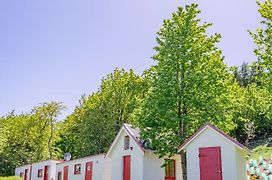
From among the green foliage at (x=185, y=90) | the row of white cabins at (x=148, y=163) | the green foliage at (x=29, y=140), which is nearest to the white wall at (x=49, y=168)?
the row of white cabins at (x=148, y=163)

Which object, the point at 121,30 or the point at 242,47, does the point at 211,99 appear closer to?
the point at 242,47

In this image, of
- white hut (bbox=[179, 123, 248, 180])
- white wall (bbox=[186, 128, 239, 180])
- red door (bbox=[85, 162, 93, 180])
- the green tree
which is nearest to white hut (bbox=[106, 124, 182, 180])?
the green tree

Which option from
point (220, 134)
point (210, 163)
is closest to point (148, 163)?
point (210, 163)

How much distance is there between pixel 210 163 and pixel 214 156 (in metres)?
0.47

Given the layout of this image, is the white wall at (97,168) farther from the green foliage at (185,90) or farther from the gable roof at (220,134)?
the gable roof at (220,134)

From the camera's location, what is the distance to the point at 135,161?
26.1m

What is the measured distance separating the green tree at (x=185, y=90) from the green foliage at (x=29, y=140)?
2888cm

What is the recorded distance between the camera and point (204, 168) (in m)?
19.0

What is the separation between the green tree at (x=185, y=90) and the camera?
2370cm

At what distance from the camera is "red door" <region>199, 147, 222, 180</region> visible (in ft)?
60.5

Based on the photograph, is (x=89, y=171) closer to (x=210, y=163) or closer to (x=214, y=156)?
(x=210, y=163)

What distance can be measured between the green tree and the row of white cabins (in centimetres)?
223

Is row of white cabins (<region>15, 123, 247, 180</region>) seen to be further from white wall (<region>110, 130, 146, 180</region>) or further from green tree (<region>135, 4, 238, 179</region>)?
green tree (<region>135, 4, 238, 179</region>)

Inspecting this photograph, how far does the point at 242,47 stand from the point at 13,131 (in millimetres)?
40919
